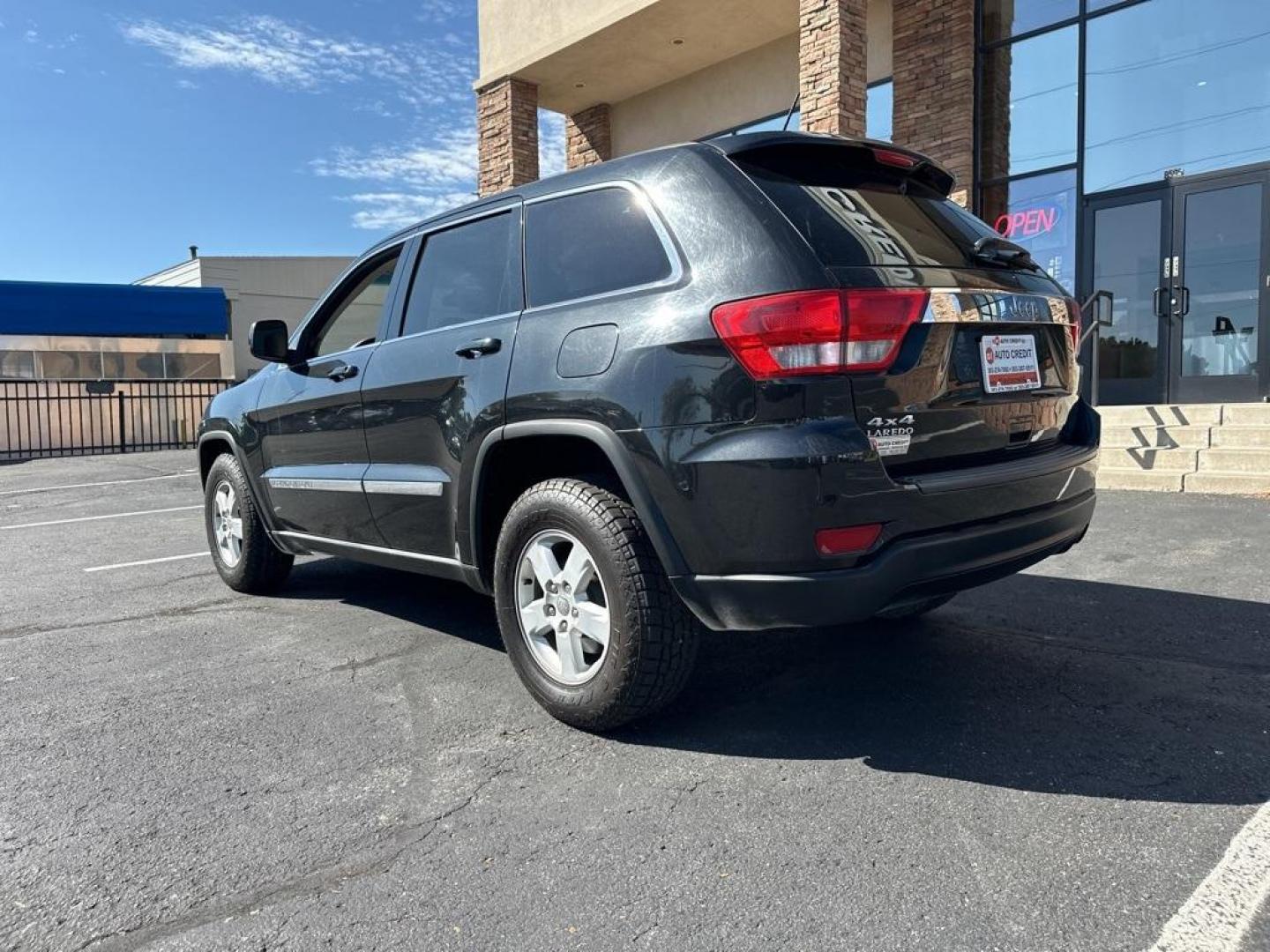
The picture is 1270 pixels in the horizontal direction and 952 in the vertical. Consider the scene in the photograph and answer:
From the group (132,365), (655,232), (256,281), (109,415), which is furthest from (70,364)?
(655,232)

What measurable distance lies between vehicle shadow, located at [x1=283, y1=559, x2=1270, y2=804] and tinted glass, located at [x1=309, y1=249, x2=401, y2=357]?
1.40 meters

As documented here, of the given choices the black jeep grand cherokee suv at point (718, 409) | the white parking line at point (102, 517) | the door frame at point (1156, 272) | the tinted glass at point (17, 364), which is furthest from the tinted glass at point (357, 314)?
the tinted glass at point (17, 364)

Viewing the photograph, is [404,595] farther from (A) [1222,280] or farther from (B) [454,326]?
(A) [1222,280]

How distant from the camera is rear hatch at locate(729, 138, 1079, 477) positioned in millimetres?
2504

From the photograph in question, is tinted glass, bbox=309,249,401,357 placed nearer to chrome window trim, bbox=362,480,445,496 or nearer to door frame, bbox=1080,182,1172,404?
chrome window trim, bbox=362,480,445,496

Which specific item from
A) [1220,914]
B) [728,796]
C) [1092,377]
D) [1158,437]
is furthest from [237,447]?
[1092,377]

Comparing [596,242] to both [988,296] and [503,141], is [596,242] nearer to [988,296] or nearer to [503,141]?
[988,296]

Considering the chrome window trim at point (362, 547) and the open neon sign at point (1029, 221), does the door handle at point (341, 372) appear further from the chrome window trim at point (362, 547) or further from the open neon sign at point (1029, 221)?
the open neon sign at point (1029, 221)

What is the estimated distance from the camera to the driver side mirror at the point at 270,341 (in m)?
4.45

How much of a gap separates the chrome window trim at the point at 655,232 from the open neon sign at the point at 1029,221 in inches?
371

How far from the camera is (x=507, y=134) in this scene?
46.3 ft

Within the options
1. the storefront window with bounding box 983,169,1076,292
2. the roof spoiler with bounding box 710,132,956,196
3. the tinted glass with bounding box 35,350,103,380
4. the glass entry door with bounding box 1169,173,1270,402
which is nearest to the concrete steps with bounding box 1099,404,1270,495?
the glass entry door with bounding box 1169,173,1270,402

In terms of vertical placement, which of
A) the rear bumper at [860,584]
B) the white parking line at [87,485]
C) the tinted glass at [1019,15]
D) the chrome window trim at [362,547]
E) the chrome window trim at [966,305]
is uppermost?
the tinted glass at [1019,15]

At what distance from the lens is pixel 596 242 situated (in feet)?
10.1
